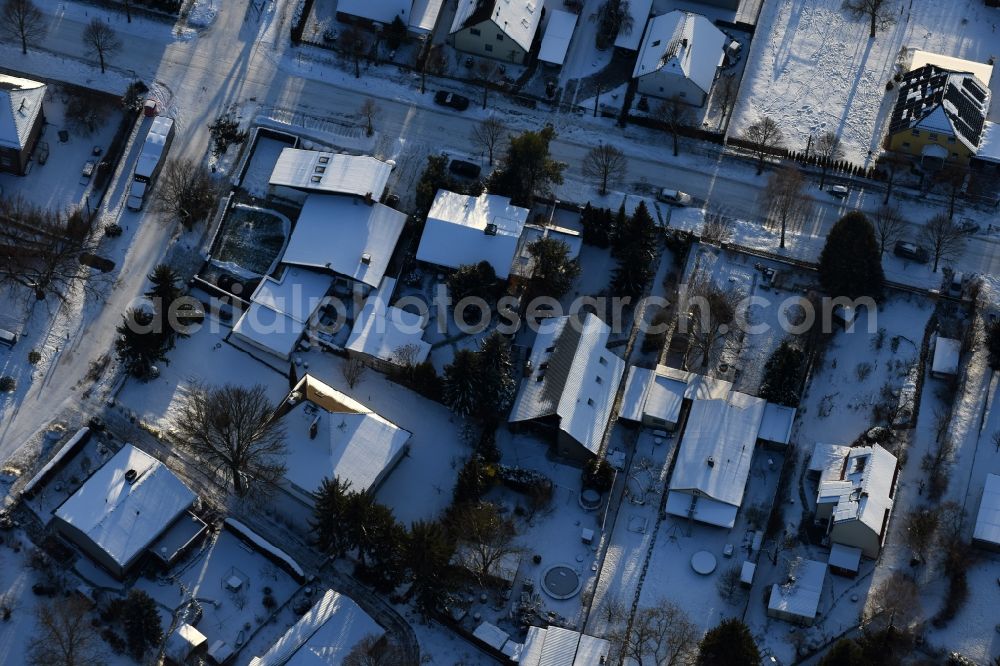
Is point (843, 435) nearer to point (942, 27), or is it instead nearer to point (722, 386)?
point (722, 386)

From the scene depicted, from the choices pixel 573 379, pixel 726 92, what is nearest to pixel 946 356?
pixel 573 379

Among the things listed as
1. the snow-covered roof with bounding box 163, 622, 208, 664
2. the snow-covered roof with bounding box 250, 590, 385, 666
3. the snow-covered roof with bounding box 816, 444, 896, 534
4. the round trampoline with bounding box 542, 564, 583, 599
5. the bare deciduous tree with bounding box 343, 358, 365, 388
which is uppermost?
the snow-covered roof with bounding box 816, 444, 896, 534

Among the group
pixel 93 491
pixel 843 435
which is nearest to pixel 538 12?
pixel 843 435

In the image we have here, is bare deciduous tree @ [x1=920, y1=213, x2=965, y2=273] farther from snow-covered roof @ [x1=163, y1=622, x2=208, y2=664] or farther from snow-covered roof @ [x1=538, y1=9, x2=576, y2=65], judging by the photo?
snow-covered roof @ [x1=163, y1=622, x2=208, y2=664]

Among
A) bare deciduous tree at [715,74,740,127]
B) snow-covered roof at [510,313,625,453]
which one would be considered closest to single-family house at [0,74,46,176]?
snow-covered roof at [510,313,625,453]

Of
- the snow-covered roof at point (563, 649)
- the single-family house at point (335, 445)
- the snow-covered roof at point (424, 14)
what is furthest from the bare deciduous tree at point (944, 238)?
the snow-covered roof at point (424, 14)

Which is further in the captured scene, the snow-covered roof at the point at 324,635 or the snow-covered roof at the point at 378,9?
the snow-covered roof at the point at 378,9

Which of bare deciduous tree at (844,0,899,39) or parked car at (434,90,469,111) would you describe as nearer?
parked car at (434,90,469,111)

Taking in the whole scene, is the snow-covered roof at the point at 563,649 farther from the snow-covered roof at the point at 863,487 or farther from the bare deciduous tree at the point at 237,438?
the bare deciduous tree at the point at 237,438
